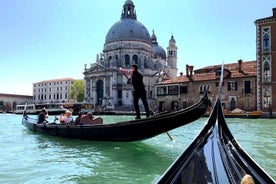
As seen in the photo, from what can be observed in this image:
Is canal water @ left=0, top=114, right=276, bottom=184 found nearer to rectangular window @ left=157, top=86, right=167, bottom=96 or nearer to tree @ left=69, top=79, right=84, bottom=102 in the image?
rectangular window @ left=157, top=86, right=167, bottom=96

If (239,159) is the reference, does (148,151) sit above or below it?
below

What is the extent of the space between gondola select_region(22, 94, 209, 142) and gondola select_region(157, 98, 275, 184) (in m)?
1.97

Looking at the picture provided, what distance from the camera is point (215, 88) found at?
26609 mm

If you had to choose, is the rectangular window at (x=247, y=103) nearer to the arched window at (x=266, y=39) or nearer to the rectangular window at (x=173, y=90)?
the arched window at (x=266, y=39)

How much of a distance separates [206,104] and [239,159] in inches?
112

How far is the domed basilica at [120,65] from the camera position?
46.2 m

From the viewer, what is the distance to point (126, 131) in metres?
6.34

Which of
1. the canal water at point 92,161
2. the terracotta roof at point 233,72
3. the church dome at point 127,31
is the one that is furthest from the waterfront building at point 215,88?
the church dome at point 127,31

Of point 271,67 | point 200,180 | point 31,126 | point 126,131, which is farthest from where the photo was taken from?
point 271,67

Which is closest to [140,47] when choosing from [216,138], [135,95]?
[135,95]

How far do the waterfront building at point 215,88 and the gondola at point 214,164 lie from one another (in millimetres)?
18898

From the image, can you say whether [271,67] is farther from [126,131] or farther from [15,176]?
[15,176]

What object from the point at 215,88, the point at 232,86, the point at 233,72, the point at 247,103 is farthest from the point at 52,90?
the point at 247,103

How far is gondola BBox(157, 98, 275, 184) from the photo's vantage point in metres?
2.24
